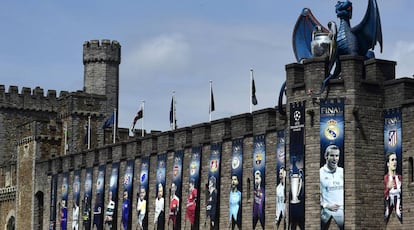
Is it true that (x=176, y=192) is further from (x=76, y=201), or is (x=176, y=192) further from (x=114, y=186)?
(x=76, y=201)

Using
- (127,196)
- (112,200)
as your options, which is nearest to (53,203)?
(112,200)

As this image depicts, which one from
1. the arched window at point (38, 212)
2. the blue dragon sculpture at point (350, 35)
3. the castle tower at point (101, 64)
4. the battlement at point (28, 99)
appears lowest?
the arched window at point (38, 212)

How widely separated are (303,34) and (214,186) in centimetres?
978

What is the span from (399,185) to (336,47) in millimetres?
5820

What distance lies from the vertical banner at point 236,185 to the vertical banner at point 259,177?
4.59 ft

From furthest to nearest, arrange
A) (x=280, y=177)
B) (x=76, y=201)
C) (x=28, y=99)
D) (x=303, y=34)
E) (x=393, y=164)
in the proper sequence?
(x=28, y=99), (x=76, y=201), (x=280, y=177), (x=303, y=34), (x=393, y=164)

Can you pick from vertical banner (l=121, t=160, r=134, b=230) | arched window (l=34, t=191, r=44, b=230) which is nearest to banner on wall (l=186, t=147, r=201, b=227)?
vertical banner (l=121, t=160, r=134, b=230)

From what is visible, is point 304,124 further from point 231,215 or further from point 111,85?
point 111,85

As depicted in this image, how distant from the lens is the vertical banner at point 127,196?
2421 inches

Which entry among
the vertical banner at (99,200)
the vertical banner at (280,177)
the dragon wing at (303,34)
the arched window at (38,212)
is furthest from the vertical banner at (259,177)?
the arched window at (38,212)

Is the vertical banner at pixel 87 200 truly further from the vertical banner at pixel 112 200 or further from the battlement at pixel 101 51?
the battlement at pixel 101 51

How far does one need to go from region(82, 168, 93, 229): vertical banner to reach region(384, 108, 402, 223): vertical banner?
27631 millimetres

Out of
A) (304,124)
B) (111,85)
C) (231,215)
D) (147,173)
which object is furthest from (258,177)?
(111,85)

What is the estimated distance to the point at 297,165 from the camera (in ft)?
Answer: 145
